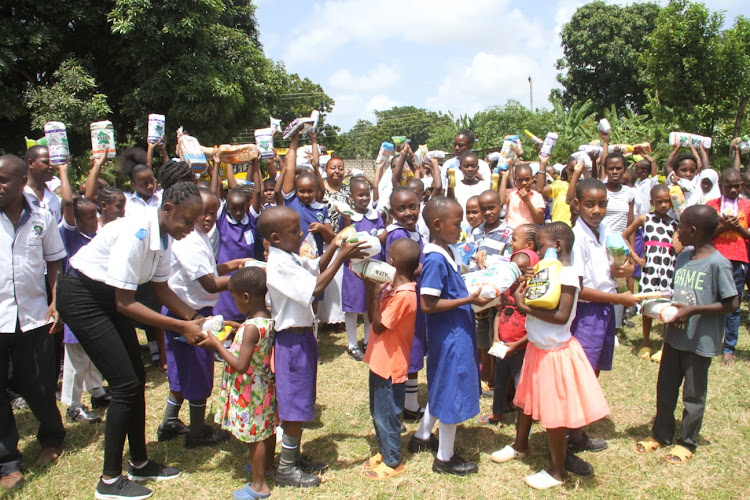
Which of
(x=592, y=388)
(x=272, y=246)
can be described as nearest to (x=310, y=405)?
(x=272, y=246)

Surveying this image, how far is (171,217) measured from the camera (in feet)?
10.2

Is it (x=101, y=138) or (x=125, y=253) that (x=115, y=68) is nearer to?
(x=101, y=138)

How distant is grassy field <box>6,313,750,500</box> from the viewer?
3166 millimetres

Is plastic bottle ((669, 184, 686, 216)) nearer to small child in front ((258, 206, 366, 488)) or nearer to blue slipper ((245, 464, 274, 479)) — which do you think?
small child in front ((258, 206, 366, 488))

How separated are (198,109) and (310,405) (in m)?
10.7

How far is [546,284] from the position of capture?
3020 millimetres

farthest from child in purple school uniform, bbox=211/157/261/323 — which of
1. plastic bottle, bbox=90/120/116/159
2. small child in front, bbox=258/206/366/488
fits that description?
small child in front, bbox=258/206/366/488

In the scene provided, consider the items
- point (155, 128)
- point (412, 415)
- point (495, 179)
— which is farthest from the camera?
point (495, 179)

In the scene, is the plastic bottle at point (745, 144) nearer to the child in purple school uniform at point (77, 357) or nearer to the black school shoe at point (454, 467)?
the black school shoe at point (454, 467)

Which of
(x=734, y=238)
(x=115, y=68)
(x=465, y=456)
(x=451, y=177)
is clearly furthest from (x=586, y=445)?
(x=115, y=68)

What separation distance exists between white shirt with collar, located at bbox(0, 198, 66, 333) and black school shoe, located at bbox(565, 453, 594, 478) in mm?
3623

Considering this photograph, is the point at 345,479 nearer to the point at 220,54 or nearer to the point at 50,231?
the point at 50,231

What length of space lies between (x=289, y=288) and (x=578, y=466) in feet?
6.98

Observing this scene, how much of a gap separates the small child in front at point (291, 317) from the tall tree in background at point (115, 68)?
1009 centimetres
